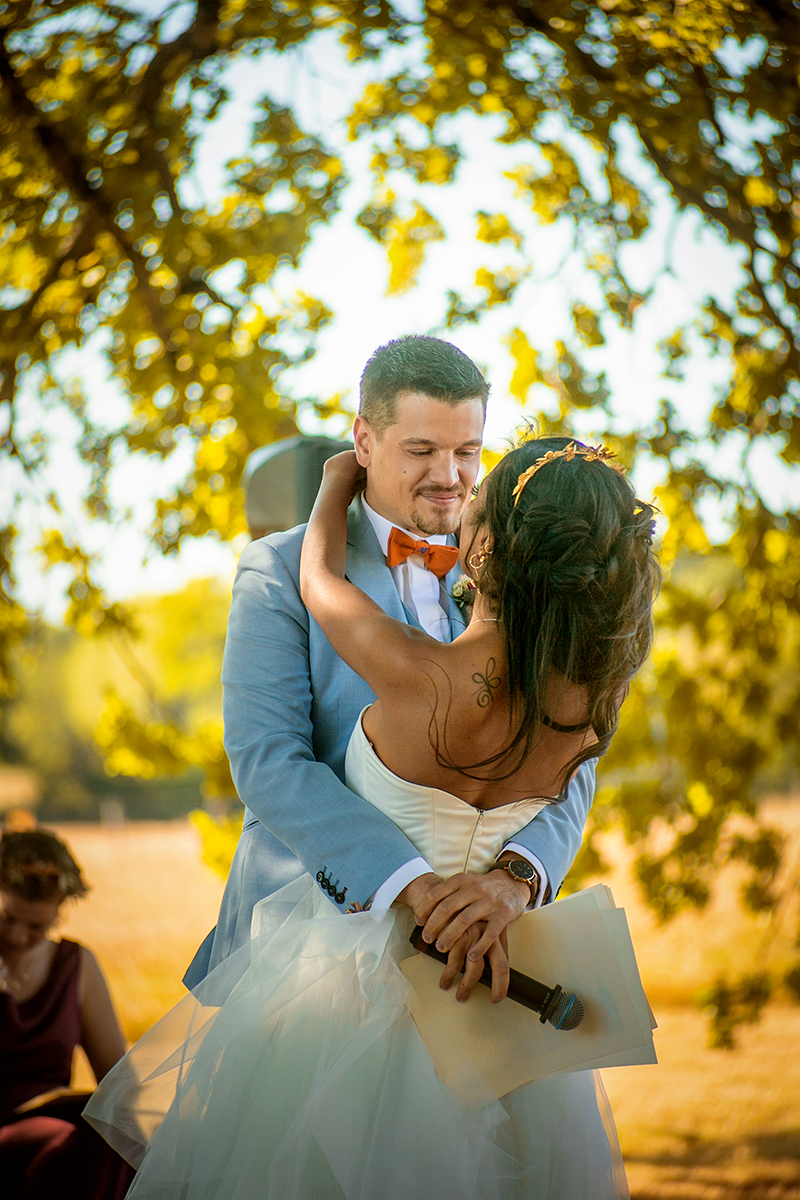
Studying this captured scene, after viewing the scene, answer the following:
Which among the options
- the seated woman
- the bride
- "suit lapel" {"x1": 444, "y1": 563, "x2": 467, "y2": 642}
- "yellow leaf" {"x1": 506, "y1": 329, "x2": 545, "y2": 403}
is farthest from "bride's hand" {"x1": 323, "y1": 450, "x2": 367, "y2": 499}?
"yellow leaf" {"x1": 506, "y1": 329, "x2": 545, "y2": 403}

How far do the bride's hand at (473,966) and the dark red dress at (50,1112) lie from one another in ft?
4.83

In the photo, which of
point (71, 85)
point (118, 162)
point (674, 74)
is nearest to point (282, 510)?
point (118, 162)

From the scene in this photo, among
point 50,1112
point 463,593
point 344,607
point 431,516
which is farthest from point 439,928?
point 50,1112

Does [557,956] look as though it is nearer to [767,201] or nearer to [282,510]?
[282,510]

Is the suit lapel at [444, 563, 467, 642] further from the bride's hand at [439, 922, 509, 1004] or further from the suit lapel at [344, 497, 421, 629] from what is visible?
the bride's hand at [439, 922, 509, 1004]

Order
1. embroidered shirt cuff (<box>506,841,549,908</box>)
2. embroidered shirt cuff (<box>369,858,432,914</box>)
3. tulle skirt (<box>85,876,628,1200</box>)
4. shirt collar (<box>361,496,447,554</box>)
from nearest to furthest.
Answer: tulle skirt (<box>85,876,628,1200</box>)
embroidered shirt cuff (<box>369,858,432,914</box>)
embroidered shirt cuff (<box>506,841,549,908</box>)
shirt collar (<box>361,496,447,554</box>)

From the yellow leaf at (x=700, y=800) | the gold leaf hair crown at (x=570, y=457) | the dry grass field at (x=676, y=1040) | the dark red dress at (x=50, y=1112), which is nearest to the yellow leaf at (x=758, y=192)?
the yellow leaf at (x=700, y=800)

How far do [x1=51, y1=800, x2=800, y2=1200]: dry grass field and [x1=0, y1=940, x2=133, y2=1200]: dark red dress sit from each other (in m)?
1.14

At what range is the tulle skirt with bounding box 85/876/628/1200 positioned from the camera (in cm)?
142

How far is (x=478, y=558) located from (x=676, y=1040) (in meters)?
7.39

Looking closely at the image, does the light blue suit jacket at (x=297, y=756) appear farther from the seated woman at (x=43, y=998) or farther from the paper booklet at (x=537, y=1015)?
the seated woman at (x=43, y=998)

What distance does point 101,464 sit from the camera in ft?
15.6

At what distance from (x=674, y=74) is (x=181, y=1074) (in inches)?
150

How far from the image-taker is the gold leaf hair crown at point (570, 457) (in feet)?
4.82
